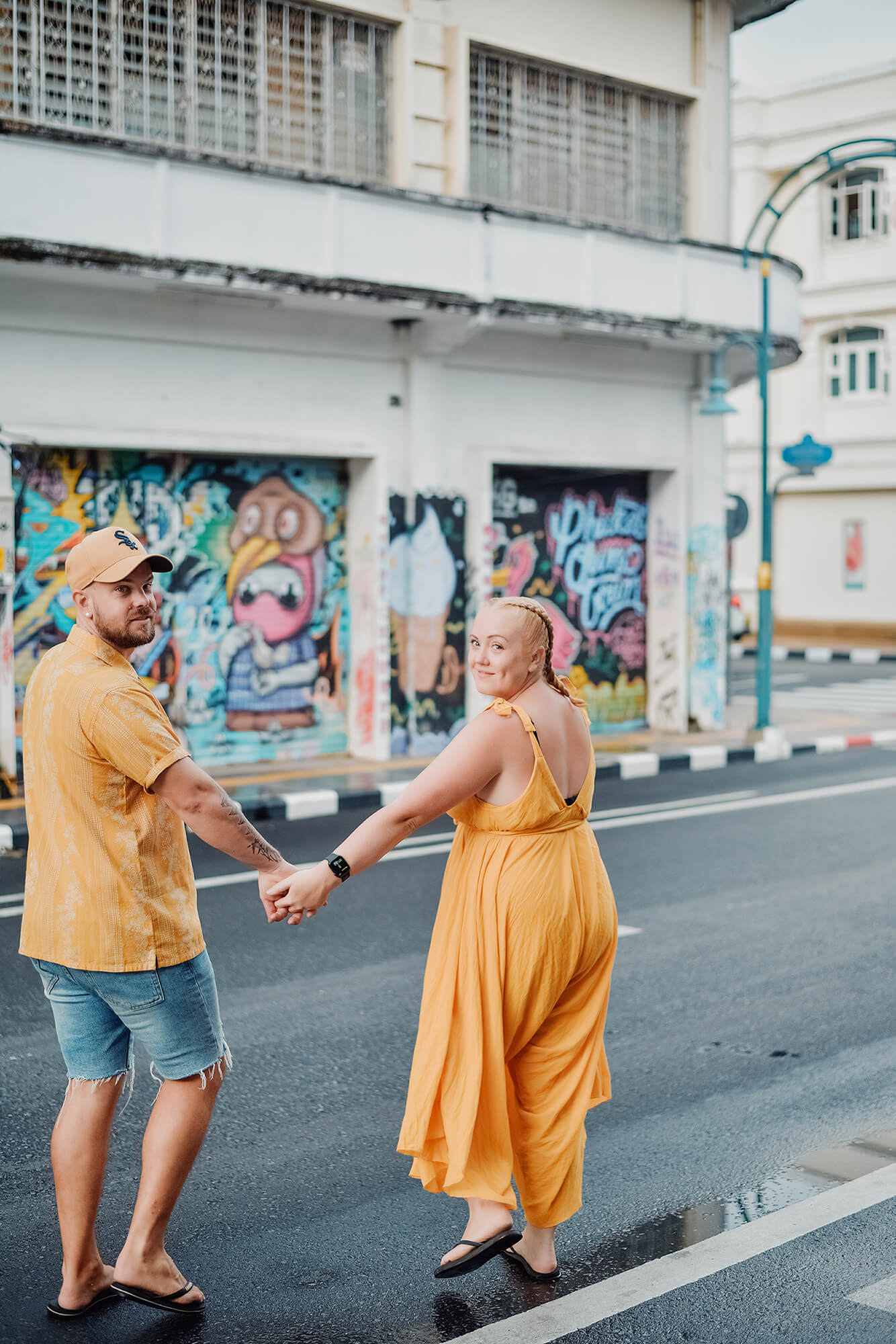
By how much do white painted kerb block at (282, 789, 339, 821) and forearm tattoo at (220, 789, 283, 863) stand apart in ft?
23.7

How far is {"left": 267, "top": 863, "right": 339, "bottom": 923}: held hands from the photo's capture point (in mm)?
3625

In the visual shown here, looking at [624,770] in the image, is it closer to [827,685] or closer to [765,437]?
[765,437]

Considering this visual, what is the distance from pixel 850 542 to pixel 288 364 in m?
21.4

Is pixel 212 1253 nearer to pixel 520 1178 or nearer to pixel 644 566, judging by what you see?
pixel 520 1178

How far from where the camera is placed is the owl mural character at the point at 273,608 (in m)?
12.6

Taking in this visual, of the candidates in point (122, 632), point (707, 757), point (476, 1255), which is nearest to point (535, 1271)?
point (476, 1255)

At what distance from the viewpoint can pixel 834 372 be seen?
31375 millimetres

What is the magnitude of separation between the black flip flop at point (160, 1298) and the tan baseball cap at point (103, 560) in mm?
1681

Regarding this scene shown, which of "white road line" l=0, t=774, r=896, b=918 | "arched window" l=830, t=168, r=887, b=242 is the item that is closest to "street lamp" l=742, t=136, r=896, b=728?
"white road line" l=0, t=774, r=896, b=918

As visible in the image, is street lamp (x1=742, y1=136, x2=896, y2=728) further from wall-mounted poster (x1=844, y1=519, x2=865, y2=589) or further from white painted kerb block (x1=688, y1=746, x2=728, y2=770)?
wall-mounted poster (x1=844, y1=519, x2=865, y2=589)

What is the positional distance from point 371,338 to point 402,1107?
9.25 m

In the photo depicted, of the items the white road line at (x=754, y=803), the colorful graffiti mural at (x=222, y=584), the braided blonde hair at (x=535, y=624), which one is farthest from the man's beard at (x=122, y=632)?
the colorful graffiti mural at (x=222, y=584)

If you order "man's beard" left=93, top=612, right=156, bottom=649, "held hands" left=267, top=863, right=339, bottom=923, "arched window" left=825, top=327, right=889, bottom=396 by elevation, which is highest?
"arched window" left=825, top=327, right=889, bottom=396

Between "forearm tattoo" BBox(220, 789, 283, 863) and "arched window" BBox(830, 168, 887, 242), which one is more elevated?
"arched window" BBox(830, 168, 887, 242)
